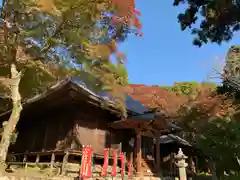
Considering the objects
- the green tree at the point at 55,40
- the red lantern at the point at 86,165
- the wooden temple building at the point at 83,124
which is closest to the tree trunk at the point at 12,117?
the green tree at the point at 55,40

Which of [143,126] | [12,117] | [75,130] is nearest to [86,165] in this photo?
[12,117]

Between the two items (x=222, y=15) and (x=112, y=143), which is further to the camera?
(x=112, y=143)

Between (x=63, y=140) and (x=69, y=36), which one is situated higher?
(x=69, y=36)

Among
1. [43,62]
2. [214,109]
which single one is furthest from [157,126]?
[214,109]

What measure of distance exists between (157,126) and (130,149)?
7.20ft

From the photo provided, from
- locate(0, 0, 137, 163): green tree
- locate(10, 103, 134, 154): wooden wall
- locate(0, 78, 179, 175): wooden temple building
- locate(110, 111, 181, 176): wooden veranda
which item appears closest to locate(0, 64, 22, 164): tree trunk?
locate(0, 0, 137, 163): green tree

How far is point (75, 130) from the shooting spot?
13766 mm

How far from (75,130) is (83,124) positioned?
2.02ft

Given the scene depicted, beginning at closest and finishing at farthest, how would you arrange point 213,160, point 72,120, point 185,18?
point 185,18 → point 72,120 → point 213,160

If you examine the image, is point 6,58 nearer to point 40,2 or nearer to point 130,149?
point 40,2

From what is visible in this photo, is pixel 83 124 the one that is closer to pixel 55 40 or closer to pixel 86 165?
pixel 86 165

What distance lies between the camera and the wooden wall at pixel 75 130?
45.9 ft

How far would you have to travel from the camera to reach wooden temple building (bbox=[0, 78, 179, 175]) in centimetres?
1352

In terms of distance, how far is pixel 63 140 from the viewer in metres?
14.3
